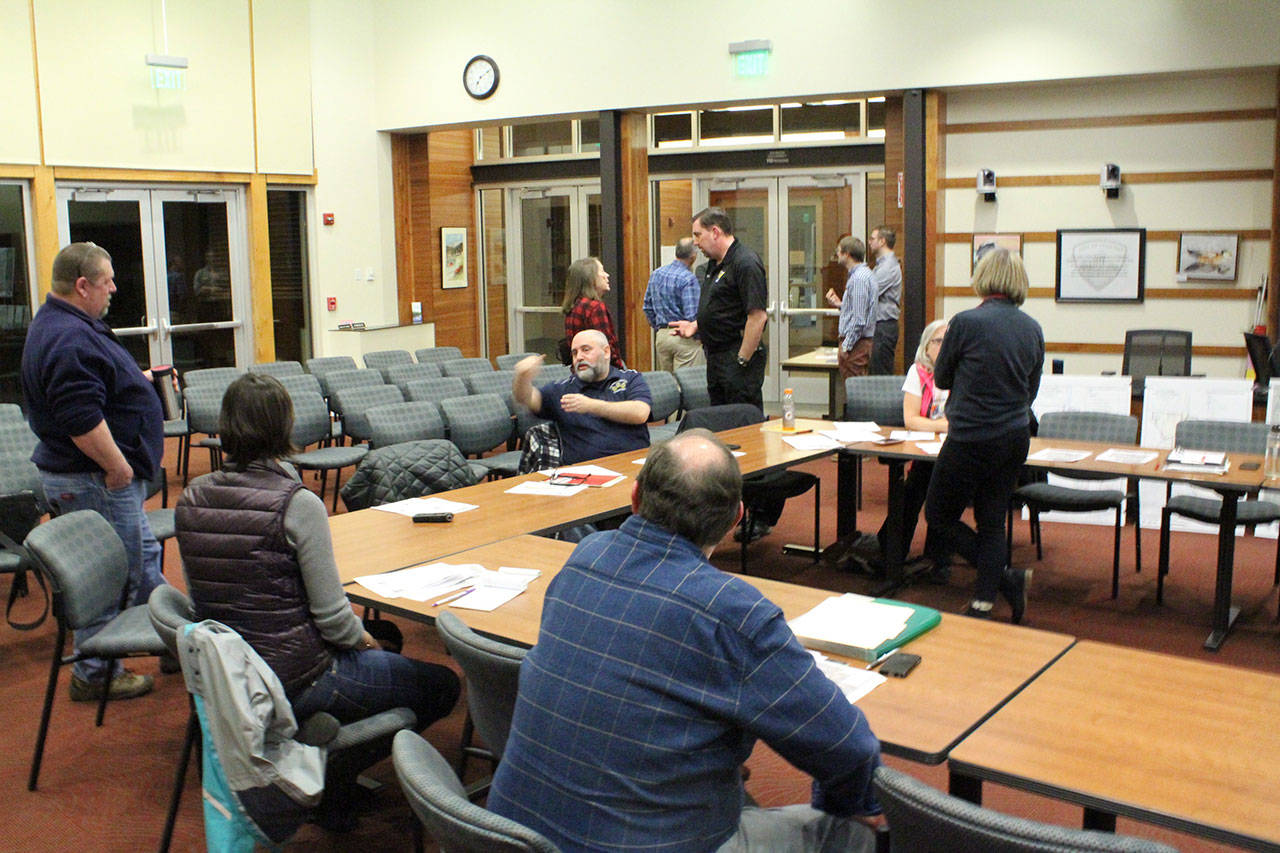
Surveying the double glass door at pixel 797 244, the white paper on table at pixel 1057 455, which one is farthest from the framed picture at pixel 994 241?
the white paper on table at pixel 1057 455

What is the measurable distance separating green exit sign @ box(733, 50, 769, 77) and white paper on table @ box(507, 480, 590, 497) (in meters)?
6.13

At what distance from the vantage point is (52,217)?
975 cm

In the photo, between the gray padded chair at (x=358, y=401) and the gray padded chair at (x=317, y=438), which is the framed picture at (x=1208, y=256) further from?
the gray padded chair at (x=317, y=438)

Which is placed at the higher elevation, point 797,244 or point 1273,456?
point 797,244

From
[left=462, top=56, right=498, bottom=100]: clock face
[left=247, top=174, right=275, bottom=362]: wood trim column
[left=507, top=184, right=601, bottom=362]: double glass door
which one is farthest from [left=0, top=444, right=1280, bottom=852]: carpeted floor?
[left=507, top=184, right=601, bottom=362]: double glass door

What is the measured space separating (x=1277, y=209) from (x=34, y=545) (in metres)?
8.20

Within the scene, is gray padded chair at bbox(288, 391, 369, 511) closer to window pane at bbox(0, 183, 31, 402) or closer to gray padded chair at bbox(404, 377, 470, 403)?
gray padded chair at bbox(404, 377, 470, 403)

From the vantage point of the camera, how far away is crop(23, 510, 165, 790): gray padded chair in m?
3.62

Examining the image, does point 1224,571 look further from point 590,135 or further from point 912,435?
point 590,135

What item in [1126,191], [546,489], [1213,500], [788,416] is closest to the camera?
[546,489]

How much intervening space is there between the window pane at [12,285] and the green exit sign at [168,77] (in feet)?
5.17

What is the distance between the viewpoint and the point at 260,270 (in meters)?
11.5

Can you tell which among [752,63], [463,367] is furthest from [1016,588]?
[752,63]

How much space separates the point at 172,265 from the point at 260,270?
2.90 ft
